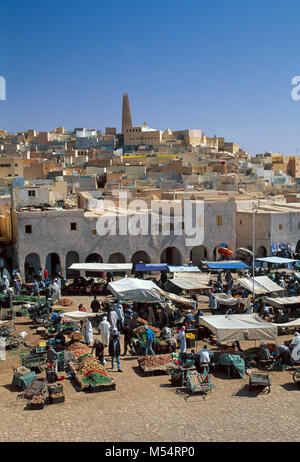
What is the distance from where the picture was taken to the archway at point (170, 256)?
26.5 metres

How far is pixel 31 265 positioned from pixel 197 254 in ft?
29.2

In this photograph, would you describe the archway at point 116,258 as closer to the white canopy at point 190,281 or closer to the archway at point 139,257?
the archway at point 139,257

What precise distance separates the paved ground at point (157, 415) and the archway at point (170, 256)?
48.2 feet

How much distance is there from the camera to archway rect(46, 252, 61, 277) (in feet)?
81.6

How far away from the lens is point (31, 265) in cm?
2425

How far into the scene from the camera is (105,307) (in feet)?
59.2

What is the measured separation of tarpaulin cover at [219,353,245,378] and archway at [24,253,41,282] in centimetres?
1388

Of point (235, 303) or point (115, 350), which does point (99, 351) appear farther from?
point (235, 303)

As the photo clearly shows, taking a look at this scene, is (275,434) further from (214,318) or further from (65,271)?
(65,271)

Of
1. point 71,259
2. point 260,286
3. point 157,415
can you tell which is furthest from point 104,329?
Result: point 71,259

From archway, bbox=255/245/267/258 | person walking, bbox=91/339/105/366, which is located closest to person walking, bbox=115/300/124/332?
person walking, bbox=91/339/105/366

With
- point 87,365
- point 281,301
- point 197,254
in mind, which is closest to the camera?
point 87,365

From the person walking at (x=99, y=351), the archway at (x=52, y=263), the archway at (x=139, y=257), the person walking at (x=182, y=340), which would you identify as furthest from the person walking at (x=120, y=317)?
the archway at (x=139, y=257)
